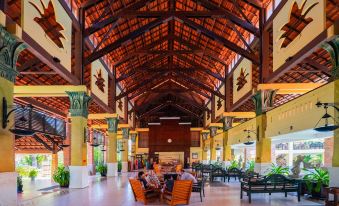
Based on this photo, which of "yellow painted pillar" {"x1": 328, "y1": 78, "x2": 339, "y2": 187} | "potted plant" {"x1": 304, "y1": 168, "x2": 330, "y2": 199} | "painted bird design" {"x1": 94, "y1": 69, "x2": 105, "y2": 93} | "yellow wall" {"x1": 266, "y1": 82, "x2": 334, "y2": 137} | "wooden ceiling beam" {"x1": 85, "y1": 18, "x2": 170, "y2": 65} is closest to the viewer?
"yellow painted pillar" {"x1": 328, "y1": 78, "x2": 339, "y2": 187}

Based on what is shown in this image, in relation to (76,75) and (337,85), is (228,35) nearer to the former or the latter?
(76,75)

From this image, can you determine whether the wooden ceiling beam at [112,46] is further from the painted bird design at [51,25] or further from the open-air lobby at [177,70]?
the painted bird design at [51,25]

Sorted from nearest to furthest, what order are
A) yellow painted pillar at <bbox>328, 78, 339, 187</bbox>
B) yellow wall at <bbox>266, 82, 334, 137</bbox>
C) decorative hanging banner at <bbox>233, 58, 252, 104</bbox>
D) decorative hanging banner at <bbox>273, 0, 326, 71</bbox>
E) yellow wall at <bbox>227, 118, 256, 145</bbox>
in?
yellow painted pillar at <bbox>328, 78, 339, 187</bbox>, yellow wall at <bbox>266, 82, 334, 137</bbox>, decorative hanging banner at <bbox>273, 0, 326, 71</bbox>, decorative hanging banner at <bbox>233, 58, 252, 104</bbox>, yellow wall at <bbox>227, 118, 256, 145</bbox>

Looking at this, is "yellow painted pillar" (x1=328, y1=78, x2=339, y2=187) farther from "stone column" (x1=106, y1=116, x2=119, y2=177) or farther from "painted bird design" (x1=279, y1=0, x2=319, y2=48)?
"stone column" (x1=106, y1=116, x2=119, y2=177)

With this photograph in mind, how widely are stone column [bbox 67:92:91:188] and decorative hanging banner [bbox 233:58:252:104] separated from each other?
8.36 metres

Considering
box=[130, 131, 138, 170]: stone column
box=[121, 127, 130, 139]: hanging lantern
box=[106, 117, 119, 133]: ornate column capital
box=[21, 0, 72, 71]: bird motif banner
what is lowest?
box=[130, 131, 138, 170]: stone column

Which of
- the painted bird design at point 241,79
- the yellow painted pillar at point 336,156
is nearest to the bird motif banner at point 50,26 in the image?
the yellow painted pillar at point 336,156

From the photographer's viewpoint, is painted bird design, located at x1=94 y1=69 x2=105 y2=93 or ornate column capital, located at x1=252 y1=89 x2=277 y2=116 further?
painted bird design, located at x1=94 y1=69 x2=105 y2=93

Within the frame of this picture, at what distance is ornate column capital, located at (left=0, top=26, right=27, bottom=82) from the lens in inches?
379

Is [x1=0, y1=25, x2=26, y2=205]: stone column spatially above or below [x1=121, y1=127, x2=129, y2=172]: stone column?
above

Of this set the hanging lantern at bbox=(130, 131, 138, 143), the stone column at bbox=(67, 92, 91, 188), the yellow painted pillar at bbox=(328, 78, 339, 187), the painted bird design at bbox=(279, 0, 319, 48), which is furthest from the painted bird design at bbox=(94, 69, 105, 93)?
the hanging lantern at bbox=(130, 131, 138, 143)

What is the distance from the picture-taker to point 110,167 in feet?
94.2

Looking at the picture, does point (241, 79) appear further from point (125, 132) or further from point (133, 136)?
point (133, 136)

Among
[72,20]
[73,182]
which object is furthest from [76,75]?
[73,182]
